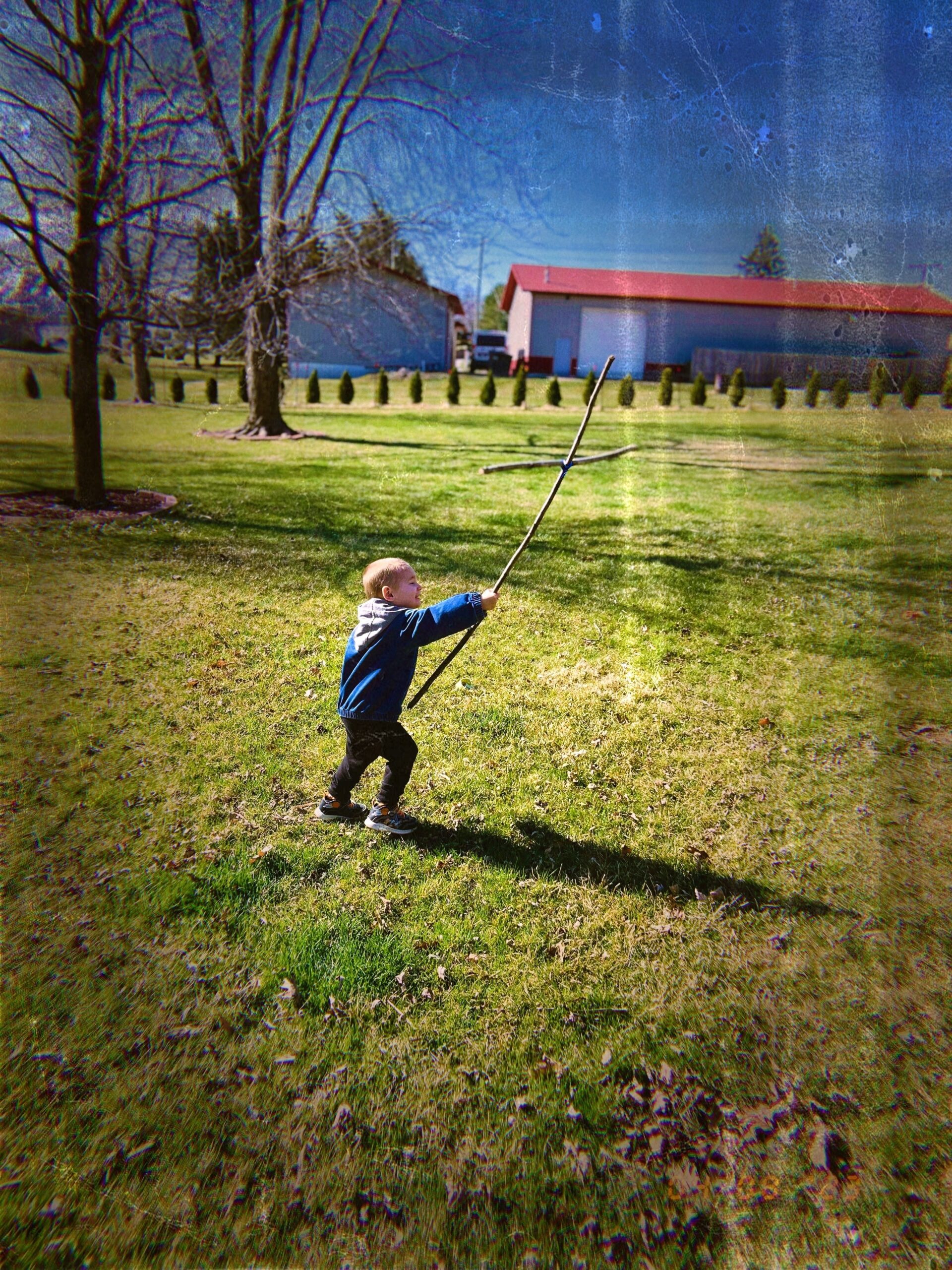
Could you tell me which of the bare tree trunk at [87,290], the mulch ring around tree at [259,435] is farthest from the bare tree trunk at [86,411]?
the mulch ring around tree at [259,435]

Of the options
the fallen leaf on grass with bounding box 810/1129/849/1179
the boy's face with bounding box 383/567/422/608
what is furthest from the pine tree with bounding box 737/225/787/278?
the fallen leaf on grass with bounding box 810/1129/849/1179

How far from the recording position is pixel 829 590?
319 inches

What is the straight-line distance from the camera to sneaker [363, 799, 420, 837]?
390cm

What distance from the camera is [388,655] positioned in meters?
3.46

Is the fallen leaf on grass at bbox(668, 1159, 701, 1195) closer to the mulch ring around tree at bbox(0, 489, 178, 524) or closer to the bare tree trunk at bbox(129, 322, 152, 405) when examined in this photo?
the mulch ring around tree at bbox(0, 489, 178, 524)

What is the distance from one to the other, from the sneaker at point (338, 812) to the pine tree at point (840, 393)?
4316 millimetres

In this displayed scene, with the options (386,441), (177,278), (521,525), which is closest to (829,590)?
(521,525)

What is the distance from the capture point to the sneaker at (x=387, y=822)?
390 cm

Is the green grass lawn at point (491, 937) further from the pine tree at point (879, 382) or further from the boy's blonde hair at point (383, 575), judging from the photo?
the boy's blonde hair at point (383, 575)

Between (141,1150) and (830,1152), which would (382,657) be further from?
(830,1152)

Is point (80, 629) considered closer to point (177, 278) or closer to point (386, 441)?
point (177, 278)

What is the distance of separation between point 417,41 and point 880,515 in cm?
928

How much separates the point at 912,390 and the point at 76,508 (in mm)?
10016

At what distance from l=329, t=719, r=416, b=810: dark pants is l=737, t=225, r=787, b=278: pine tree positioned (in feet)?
11.7
